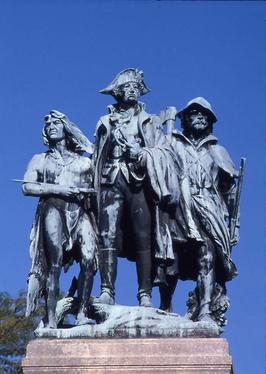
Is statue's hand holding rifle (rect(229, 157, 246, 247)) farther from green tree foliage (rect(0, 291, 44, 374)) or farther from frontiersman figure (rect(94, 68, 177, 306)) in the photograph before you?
green tree foliage (rect(0, 291, 44, 374))

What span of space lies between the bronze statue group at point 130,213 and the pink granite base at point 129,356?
23.7 inches

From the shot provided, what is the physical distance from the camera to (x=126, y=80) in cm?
1443

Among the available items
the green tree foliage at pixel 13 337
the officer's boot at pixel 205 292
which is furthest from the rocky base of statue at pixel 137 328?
the green tree foliage at pixel 13 337

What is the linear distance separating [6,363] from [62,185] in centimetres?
1913

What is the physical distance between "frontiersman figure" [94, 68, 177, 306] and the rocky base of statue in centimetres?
46

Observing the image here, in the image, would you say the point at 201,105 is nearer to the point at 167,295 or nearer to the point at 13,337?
the point at 167,295

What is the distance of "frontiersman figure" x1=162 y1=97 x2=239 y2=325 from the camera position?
45.0ft

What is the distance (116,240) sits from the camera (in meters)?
13.8

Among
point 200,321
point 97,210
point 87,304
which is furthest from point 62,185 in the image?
point 200,321

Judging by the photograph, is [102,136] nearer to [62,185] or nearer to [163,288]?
[62,185]

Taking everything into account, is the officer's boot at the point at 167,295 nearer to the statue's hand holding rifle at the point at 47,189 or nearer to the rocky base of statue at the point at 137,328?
the rocky base of statue at the point at 137,328

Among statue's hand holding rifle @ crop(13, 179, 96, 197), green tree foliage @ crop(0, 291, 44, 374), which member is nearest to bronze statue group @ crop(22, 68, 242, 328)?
statue's hand holding rifle @ crop(13, 179, 96, 197)

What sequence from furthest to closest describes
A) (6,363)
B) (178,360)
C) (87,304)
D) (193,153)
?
(6,363)
(193,153)
(87,304)
(178,360)

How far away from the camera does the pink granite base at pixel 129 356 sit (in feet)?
40.8
